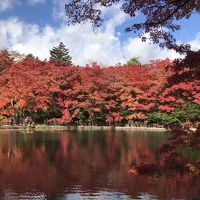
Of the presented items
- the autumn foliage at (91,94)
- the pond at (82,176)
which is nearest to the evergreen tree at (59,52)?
the autumn foliage at (91,94)

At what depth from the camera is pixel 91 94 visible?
45.5 m

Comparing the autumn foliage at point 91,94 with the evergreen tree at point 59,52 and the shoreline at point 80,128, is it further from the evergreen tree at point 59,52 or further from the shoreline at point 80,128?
the evergreen tree at point 59,52

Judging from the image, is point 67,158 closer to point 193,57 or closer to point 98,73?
point 193,57

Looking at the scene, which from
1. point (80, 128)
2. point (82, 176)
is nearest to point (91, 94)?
point (80, 128)

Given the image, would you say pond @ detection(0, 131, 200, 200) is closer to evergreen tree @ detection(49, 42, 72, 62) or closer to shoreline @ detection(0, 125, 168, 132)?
shoreline @ detection(0, 125, 168, 132)

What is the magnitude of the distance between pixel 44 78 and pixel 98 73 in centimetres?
611

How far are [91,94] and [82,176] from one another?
28624 mm

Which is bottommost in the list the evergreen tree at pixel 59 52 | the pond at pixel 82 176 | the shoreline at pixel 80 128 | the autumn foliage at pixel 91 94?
the pond at pixel 82 176

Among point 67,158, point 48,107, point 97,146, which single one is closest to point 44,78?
point 48,107

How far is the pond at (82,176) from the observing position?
13891mm

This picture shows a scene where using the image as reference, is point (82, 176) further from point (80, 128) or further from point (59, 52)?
point (59, 52)

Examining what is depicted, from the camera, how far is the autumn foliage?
4375 cm

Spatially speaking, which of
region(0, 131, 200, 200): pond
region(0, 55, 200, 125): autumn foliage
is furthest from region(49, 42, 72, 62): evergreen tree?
region(0, 131, 200, 200): pond

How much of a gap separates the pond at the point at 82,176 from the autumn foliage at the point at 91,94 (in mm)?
16472
